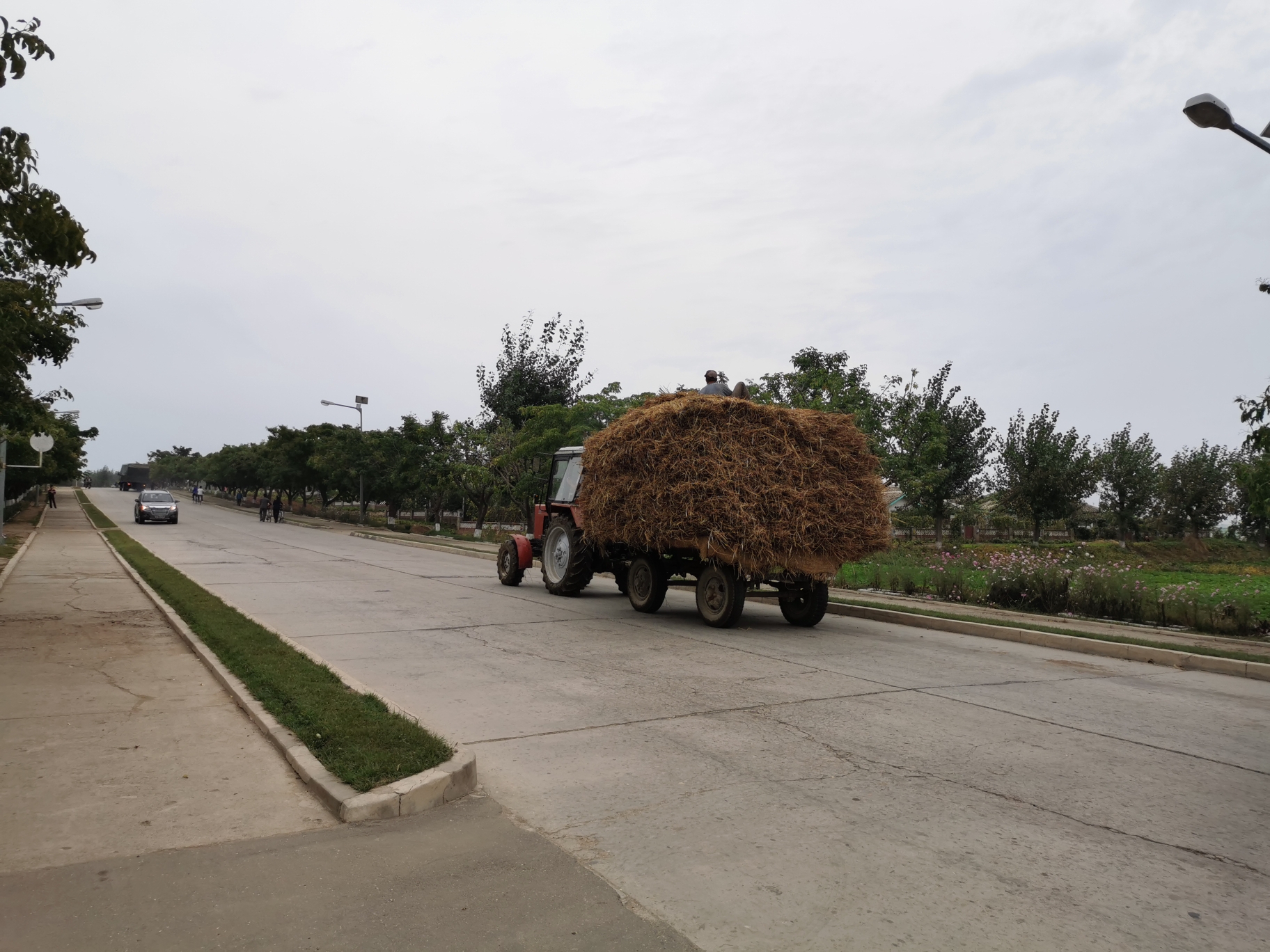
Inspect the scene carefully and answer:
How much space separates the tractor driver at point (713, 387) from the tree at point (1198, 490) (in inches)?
1848

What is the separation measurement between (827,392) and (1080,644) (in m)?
21.0

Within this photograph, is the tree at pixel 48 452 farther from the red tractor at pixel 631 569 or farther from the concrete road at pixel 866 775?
the concrete road at pixel 866 775

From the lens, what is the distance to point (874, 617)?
1509 cm

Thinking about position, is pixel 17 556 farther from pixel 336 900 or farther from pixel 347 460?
pixel 347 460

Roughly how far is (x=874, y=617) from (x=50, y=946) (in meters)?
13.1

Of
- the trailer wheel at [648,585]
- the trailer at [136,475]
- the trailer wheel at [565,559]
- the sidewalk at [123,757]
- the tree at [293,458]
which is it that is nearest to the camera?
the sidewalk at [123,757]

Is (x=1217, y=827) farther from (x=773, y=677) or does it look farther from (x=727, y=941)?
(x=773, y=677)

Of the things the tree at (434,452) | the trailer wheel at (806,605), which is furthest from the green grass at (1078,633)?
the tree at (434,452)

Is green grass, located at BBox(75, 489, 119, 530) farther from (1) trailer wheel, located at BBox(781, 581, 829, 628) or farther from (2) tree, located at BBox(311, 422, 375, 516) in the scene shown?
(1) trailer wheel, located at BBox(781, 581, 829, 628)

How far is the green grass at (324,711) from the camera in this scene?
5.57m

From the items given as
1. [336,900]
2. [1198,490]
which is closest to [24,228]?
[336,900]

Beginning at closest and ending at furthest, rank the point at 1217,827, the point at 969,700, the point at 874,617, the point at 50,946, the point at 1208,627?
1. the point at 50,946
2. the point at 1217,827
3. the point at 969,700
4. the point at 1208,627
5. the point at 874,617

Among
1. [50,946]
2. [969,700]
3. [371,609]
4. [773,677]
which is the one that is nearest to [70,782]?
[50,946]

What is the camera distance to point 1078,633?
41.0 feet
